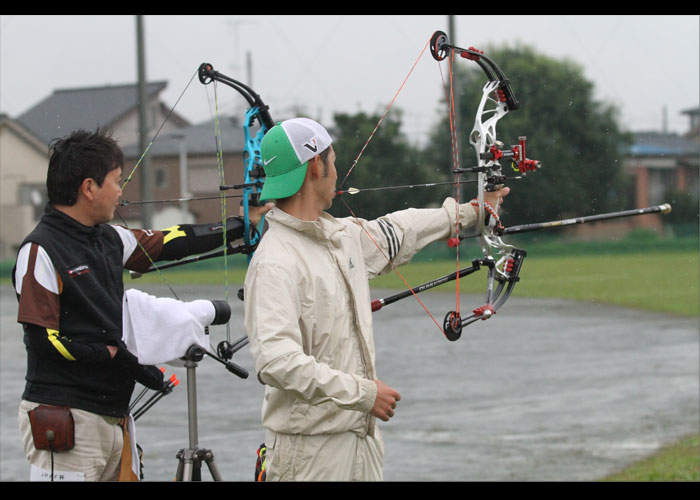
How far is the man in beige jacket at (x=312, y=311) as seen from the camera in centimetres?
303

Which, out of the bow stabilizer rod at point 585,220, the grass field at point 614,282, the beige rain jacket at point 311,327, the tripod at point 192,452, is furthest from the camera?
the grass field at point 614,282

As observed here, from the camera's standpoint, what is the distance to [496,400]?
9445 mm

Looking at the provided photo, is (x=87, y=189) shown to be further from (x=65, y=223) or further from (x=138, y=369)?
(x=138, y=369)

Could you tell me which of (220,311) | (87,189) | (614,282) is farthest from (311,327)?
(614,282)

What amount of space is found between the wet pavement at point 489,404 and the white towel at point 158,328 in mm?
1136

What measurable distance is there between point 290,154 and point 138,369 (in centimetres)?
109

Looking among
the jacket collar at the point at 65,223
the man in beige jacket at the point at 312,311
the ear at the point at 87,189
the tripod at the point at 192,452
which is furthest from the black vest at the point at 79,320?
the man in beige jacket at the point at 312,311

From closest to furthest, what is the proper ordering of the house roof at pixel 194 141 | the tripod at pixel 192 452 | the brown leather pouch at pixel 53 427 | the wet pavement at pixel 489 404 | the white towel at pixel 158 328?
the brown leather pouch at pixel 53 427
the white towel at pixel 158 328
the tripod at pixel 192 452
the house roof at pixel 194 141
the wet pavement at pixel 489 404

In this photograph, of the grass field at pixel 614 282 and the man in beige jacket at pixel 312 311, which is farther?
the grass field at pixel 614 282

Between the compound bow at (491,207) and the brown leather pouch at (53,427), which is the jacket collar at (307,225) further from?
the brown leather pouch at (53,427)

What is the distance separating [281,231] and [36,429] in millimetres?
1194

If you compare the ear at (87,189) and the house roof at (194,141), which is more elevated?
the house roof at (194,141)

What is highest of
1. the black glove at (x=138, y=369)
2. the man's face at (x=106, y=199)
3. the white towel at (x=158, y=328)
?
the man's face at (x=106, y=199)

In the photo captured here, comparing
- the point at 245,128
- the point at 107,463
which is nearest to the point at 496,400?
the point at 245,128
